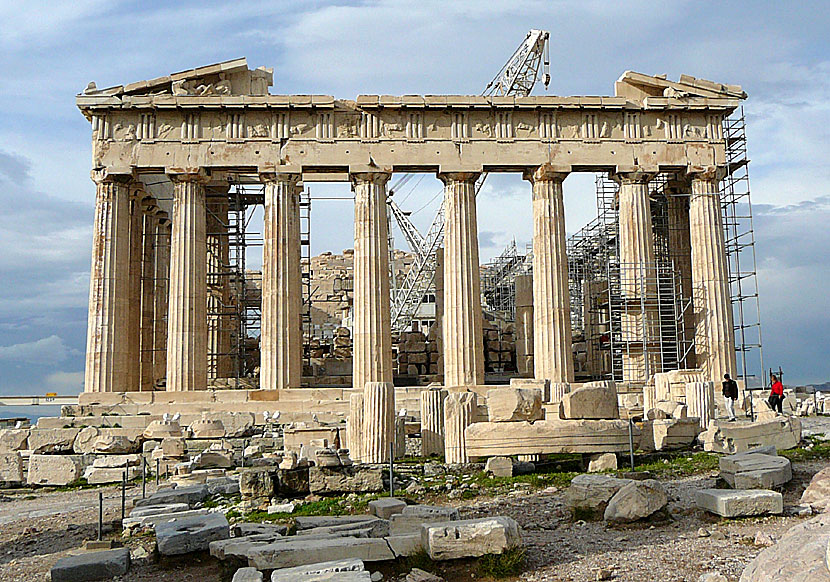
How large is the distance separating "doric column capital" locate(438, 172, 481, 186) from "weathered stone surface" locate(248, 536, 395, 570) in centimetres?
2010

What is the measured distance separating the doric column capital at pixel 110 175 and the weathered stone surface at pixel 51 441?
Answer: 9490 millimetres

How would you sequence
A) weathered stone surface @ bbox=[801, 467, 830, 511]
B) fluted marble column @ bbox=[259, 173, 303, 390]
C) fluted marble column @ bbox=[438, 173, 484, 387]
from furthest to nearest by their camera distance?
fluted marble column @ bbox=[438, 173, 484, 387] → fluted marble column @ bbox=[259, 173, 303, 390] → weathered stone surface @ bbox=[801, 467, 830, 511]

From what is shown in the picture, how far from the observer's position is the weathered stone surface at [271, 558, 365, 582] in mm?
7332

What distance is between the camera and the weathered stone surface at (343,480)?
12.9 m

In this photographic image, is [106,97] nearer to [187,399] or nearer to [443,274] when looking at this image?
[187,399]

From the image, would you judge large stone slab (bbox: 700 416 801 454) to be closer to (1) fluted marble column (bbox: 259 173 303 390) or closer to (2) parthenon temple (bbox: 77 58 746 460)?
(2) parthenon temple (bbox: 77 58 746 460)

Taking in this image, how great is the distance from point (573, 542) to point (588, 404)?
235 inches

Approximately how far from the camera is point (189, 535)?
9242mm

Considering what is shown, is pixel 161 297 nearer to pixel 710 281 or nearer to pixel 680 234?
pixel 680 234

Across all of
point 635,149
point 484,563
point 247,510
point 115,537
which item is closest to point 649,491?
point 484,563

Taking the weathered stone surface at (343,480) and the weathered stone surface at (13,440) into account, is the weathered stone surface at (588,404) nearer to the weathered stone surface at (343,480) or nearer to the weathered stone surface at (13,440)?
the weathered stone surface at (343,480)

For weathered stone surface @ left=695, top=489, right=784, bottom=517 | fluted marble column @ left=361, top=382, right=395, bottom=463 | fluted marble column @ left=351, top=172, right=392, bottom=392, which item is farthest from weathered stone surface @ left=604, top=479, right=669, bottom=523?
fluted marble column @ left=351, top=172, right=392, bottom=392

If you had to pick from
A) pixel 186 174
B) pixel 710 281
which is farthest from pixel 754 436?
pixel 186 174

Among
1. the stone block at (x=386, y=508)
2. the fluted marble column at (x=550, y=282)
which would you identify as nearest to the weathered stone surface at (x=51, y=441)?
the stone block at (x=386, y=508)
